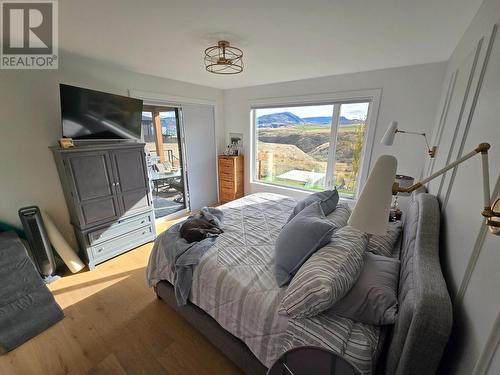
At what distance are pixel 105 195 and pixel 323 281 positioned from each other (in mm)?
2501

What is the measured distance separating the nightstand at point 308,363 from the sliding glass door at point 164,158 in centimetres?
321

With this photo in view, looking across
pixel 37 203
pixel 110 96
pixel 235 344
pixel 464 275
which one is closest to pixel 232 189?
pixel 110 96

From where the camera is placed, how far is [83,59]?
230cm

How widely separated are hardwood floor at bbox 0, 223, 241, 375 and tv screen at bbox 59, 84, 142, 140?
5.57ft

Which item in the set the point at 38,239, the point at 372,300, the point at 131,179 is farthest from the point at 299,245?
the point at 38,239

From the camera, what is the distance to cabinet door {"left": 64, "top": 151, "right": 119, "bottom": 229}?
2.13 meters

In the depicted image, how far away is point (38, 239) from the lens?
6.80 ft

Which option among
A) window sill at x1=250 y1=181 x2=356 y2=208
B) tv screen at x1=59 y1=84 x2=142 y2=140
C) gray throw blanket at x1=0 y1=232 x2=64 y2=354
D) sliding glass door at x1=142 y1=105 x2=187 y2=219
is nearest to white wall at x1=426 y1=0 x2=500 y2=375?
window sill at x1=250 y1=181 x2=356 y2=208

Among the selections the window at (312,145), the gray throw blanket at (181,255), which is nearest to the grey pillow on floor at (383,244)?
the gray throw blanket at (181,255)

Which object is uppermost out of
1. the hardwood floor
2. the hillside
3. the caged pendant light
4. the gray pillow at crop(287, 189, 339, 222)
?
the caged pendant light

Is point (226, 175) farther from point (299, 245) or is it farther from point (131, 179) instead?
point (299, 245)

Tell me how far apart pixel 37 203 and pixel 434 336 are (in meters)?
3.33

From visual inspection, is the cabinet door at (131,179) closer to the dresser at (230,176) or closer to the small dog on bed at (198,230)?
the small dog on bed at (198,230)

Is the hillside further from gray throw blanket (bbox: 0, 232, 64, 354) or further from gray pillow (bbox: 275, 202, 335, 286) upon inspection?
gray throw blanket (bbox: 0, 232, 64, 354)
